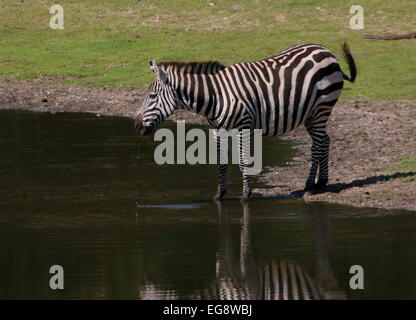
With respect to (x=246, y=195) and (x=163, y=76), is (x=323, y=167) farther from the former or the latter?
(x=163, y=76)

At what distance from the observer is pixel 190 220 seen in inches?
595

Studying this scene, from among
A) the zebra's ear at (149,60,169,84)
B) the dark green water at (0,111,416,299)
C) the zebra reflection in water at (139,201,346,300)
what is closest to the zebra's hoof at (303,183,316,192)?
the dark green water at (0,111,416,299)

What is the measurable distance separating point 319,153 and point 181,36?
16853mm

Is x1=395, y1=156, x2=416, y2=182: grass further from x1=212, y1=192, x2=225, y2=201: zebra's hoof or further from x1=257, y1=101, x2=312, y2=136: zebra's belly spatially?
x1=212, y1=192, x2=225, y2=201: zebra's hoof

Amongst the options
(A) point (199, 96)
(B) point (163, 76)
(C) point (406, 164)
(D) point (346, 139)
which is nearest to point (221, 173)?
(A) point (199, 96)

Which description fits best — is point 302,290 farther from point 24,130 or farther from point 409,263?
point 24,130

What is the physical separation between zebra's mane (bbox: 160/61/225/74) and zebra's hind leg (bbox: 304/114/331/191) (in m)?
1.73

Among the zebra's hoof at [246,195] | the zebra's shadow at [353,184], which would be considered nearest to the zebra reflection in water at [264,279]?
the zebra's hoof at [246,195]

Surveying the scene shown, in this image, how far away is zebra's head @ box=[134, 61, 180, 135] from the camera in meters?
16.6

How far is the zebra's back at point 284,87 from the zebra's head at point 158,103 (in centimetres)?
85

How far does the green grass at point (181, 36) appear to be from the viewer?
29594 millimetres

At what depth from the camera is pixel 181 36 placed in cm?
3366

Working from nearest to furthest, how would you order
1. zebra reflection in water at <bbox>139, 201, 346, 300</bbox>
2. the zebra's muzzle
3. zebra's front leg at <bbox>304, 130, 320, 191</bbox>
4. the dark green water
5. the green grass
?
zebra reflection in water at <bbox>139, 201, 346, 300</bbox>
the dark green water
the zebra's muzzle
zebra's front leg at <bbox>304, 130, 320, 191</bbox>
the green grass

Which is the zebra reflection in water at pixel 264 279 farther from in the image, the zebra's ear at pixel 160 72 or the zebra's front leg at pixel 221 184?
the zebra's ear at pixel 160 72
